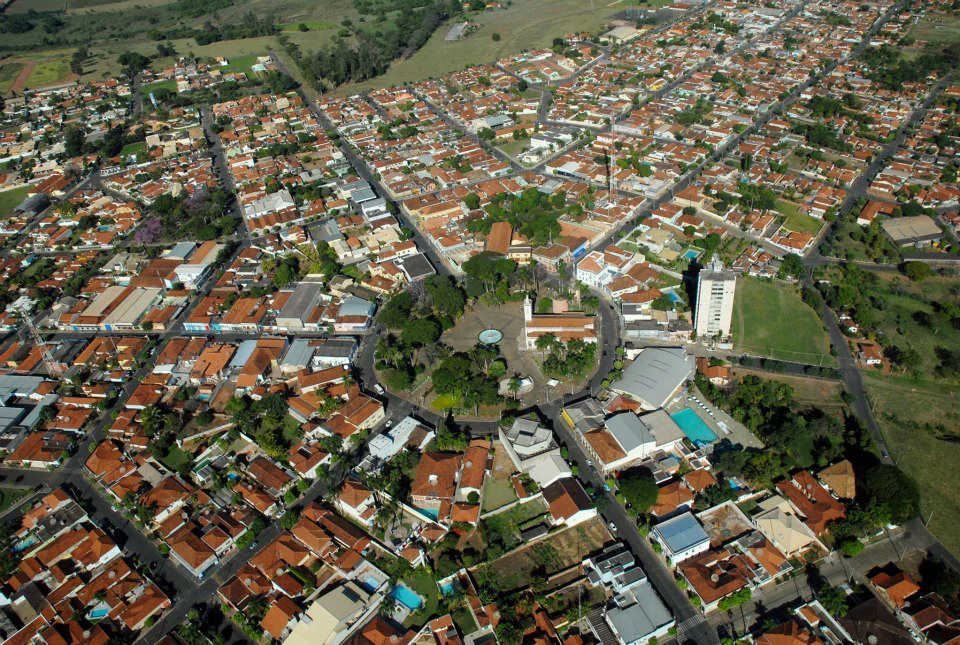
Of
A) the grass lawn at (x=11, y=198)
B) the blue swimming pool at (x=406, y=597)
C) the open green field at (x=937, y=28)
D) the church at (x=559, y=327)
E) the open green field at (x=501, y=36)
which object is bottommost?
the blue swimming pool at (x=406, y=597)

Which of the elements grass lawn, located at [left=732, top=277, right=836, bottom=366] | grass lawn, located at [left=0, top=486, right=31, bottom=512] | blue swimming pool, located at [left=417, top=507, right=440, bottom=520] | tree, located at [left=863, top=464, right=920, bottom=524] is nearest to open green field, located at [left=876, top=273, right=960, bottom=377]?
grass lawn, located at [left=732, top=277, right=836, bottom=366]

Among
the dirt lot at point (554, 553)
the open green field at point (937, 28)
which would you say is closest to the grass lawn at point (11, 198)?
the dirt lot at point (554, 553)

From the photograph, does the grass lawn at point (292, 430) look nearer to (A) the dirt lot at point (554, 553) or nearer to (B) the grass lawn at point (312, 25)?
(A) the dirt lot at point (554, 553)

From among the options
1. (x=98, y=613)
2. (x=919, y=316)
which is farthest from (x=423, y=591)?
(x=919, y=316)

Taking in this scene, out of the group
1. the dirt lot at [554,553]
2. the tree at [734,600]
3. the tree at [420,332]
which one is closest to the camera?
the tree at [734,600]

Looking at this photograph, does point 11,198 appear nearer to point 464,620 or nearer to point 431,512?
point 431,512

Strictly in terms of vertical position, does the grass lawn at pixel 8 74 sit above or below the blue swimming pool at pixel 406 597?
above
